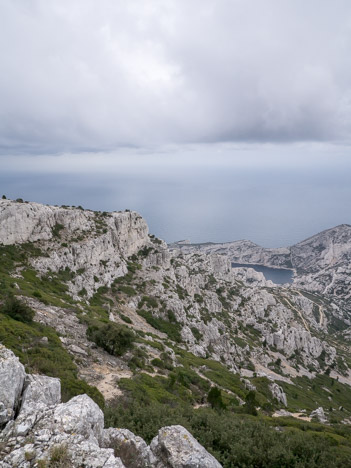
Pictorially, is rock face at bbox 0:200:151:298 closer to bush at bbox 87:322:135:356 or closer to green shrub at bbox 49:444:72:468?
bush at bbox 87:322:135:356

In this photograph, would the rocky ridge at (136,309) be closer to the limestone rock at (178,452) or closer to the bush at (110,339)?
the bush at (110,339)

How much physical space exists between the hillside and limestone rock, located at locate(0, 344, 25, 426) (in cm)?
419

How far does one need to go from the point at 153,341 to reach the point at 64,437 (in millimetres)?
27508

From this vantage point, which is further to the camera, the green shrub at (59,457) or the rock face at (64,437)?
the rock face at (64,437)

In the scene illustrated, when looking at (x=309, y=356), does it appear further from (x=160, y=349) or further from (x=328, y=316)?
(x=328, y=316)

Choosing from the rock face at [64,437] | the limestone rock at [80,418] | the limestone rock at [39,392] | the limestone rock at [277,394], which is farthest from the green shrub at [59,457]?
Result: the limestone rock at [277,394]

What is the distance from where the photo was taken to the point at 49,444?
6449 millimetres

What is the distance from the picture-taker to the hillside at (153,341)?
546 inches

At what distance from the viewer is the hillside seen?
13867 millimetres

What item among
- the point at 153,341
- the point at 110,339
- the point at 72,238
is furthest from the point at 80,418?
the point at 72,238

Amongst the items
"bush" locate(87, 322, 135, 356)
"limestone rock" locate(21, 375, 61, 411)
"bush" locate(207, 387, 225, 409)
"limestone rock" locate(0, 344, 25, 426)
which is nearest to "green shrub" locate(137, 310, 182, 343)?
"bush" locate(87, 322, 135, 356)

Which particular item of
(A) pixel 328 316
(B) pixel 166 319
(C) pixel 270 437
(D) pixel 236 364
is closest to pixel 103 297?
(B) pixel 166 319

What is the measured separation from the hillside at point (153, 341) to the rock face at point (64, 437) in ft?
10.1

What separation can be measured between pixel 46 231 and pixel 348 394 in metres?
79.4
